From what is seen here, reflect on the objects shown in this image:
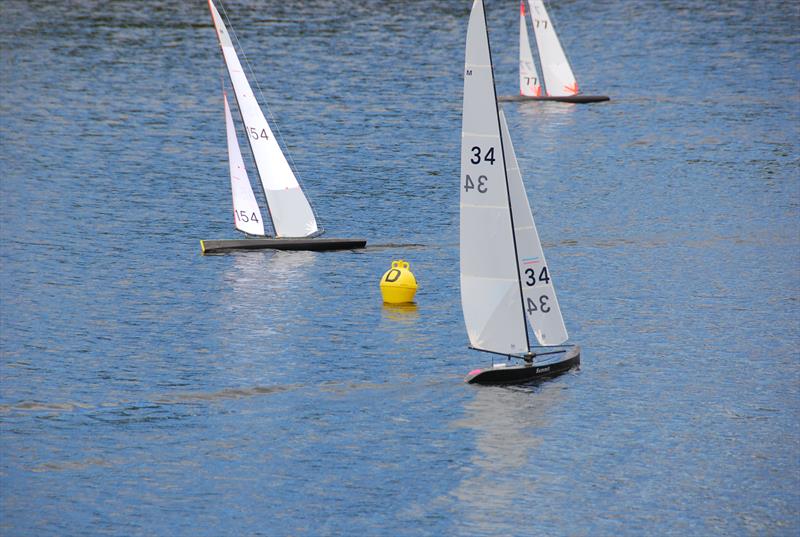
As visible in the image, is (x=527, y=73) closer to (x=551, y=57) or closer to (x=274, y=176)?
(x=551, y=57)

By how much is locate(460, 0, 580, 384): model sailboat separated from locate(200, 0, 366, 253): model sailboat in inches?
869

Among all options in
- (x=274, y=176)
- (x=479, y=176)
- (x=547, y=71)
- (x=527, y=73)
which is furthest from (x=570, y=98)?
(x=479, y=176)

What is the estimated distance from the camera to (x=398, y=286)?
63156 millimetres

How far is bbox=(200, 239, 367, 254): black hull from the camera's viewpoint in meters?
72.3

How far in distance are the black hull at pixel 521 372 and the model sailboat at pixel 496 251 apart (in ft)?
0.12

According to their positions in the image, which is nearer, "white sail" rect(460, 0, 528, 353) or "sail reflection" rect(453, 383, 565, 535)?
"sail reflection" rect(453, 383, 565, 535)

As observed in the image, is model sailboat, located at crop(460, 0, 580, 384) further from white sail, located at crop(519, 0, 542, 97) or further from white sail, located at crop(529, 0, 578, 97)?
white sail, located at crop(529, 0, 578, 97)

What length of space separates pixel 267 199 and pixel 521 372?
24409 millimetres

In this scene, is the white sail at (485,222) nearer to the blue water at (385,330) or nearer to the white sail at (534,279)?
the white sail at (534,279)

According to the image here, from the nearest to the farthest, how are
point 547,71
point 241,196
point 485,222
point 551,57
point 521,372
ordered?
1. point 485,222
2. point 521,372
3. point 241,196
4. point 551,57
5. point 547,71

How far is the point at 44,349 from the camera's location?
191 feet

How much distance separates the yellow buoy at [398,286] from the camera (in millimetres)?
63219

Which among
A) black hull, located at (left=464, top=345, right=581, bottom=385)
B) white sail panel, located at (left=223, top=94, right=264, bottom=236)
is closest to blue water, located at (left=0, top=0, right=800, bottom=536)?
black hull, located at (left=464, top=345, right=581, bottom=385)

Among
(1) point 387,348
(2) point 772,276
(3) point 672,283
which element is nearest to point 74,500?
(1) point 387,348
